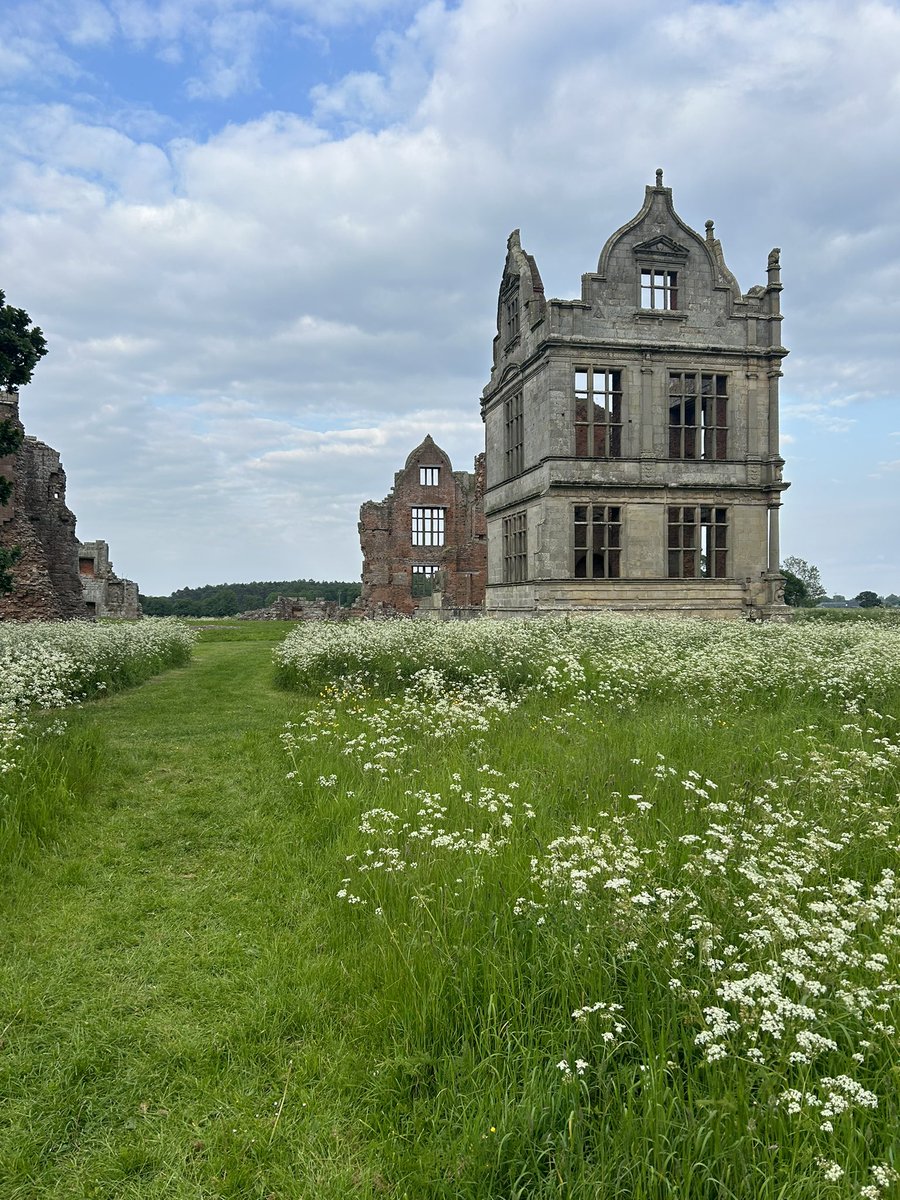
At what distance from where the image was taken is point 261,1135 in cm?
286

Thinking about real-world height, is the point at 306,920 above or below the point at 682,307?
below

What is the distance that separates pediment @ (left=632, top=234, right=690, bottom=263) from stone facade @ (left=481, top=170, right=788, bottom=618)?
0.04m

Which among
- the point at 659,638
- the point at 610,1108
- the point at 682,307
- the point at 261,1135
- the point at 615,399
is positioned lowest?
the point at 261,1135

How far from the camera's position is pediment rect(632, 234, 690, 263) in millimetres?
23578

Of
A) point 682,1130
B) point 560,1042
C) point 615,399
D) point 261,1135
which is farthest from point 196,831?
point 615,399

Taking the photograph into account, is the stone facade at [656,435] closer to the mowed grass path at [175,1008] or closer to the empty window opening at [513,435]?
the empty window opening at [513,435]

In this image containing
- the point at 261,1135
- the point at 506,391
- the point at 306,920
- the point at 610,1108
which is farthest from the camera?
the point at 506,391

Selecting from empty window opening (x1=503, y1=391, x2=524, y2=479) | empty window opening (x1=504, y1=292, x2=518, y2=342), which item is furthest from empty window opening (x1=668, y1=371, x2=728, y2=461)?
empty window opening (x1=504, y1=292, x2=518, y2=342)

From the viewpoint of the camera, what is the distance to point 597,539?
2450 cm

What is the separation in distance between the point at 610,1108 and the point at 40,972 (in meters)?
3.36

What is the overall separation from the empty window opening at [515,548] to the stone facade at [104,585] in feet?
80.1

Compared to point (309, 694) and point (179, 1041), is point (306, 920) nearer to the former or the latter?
point (179, 1041)

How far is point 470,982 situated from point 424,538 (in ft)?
128

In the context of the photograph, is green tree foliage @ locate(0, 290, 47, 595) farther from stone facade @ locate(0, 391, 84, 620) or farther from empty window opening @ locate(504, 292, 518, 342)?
empty window opening @ locate(504, 292, 518, 342)
